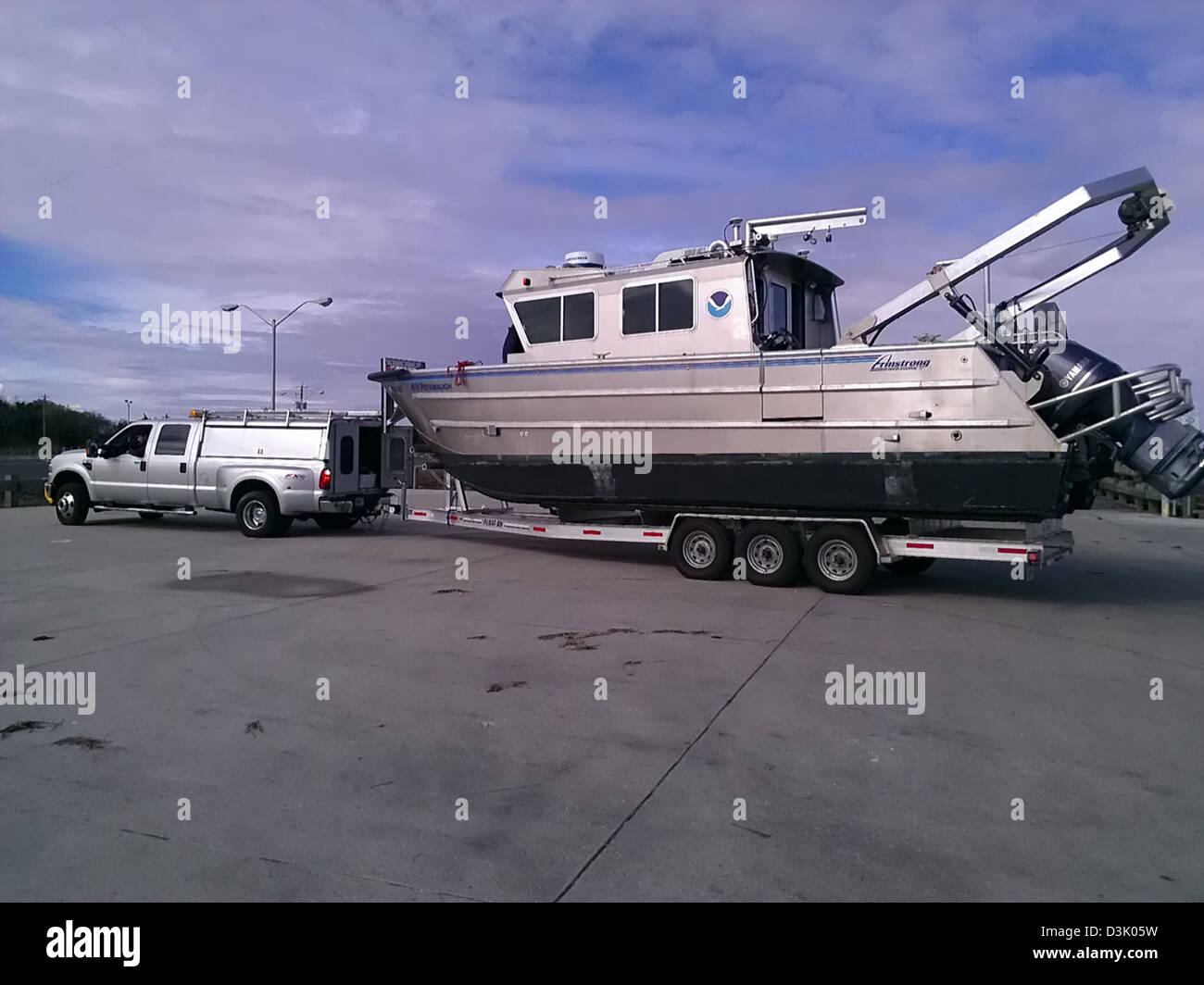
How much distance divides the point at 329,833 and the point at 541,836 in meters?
1.00

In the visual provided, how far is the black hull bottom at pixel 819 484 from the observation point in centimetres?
954

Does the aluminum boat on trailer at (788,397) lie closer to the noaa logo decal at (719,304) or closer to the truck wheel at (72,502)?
the noaa logo decal at (719,304)

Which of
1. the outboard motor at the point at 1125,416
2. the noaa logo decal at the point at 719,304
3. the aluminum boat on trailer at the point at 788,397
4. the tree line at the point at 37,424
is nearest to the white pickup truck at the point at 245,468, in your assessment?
the aluminum boat on trailer at the point at 788,397

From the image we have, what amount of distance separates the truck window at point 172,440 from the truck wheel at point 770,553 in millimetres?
10217

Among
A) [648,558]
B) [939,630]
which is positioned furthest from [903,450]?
[648,558]

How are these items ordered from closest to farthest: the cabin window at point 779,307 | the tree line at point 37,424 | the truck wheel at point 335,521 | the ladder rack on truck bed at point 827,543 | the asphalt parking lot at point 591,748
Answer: the asphalt parking lot at point 591,748, the ladder rack on truck bed at point 827,543, the cabin window at point 779,307, the truck wheel at point 335,521, the tree line at point 37,424

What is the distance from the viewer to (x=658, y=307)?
11656 mm

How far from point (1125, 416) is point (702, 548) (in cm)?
491

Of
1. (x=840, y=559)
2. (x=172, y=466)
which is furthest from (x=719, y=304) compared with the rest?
(x=172, y=466)

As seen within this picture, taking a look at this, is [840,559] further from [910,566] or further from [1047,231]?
[1047,231]

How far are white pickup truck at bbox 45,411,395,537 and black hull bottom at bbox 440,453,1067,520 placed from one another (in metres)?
3.69

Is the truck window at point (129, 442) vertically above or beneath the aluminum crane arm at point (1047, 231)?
beneath

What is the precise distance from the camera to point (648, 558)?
14188 mm

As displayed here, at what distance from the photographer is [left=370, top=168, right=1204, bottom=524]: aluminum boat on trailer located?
9.59 meters
